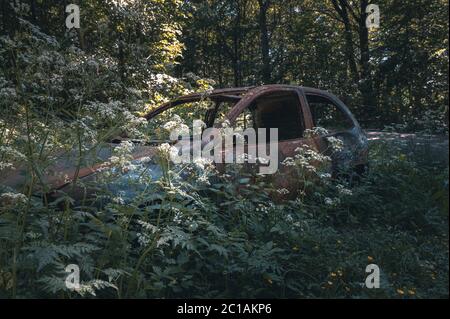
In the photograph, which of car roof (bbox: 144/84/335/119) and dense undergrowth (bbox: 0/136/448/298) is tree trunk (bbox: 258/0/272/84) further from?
dense undergrowth (bbox: 0/136/448/298)

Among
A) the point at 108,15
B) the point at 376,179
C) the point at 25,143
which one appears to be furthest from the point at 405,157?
the point at 108,15

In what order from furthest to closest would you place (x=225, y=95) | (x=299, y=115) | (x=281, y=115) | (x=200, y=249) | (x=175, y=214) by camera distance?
(x=281, y=115)
(x=299, y=115)
(x=225, y=95)
(x=200, y=249)
(x=175, y=214)

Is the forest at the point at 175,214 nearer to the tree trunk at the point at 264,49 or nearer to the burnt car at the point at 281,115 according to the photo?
the burnt car at the point at 281,115

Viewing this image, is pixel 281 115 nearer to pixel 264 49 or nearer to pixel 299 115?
pixel 299 115

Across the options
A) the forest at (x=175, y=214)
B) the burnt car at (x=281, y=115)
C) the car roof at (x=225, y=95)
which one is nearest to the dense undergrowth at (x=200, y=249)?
the forest at (x=175, y=214)

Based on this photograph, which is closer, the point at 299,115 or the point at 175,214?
the point at 175,214

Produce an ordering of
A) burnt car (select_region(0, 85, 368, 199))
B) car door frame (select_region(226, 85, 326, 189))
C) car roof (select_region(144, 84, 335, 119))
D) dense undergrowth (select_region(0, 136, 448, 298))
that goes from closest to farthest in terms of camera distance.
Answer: dense undergrowth (select_region(0, 136, 448, 298)), car door frame (select_region(226, 85, 326, 189)), burnt car (select_region(0, 85, 368, 199)), car roof (select_region(144, 84, 335, 119))

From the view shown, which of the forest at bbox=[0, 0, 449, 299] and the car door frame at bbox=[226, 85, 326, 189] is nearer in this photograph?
the forest at bbox=[0, 0, 449, 299]

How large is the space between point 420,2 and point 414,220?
13.0 meters

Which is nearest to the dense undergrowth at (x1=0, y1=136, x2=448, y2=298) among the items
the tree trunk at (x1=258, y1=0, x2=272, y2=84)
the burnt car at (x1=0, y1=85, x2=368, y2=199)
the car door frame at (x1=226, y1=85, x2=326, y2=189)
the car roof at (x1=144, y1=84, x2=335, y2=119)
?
the car door frame at (x1=226, y1=85, x2=326, y2=189)

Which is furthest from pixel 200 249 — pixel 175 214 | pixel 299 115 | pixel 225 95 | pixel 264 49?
pixel 264 49

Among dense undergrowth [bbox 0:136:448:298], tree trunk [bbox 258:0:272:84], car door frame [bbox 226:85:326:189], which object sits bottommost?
dense undergrowth [bbox 0:136:448:298]

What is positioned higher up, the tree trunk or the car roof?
the tree trunk
